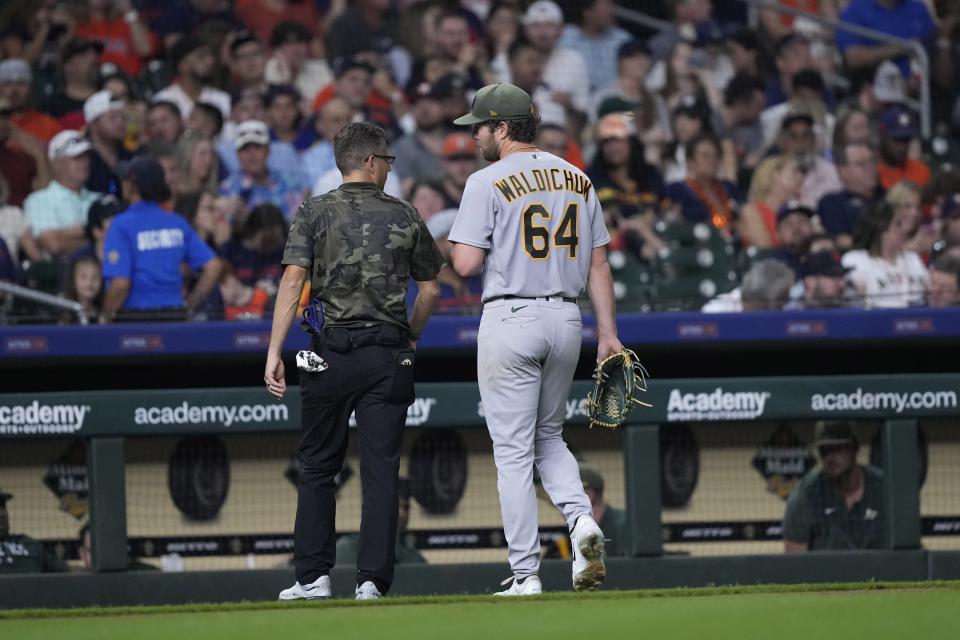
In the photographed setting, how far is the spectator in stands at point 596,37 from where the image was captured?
11.2 metres

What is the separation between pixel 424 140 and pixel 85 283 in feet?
8.81

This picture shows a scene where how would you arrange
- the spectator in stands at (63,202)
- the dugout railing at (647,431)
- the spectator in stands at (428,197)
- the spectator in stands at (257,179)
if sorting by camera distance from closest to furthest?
the dugout railing at (647,431) → the spectator in stands at (63,202) → the spectator in stands at (428,197) → the spectator in stands at (257,179)

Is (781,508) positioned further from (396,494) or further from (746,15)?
(746,15)

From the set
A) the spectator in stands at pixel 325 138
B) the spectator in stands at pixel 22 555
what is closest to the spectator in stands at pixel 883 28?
the spectator in stands at pixel 325 138

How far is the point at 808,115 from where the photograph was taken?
10.7 m

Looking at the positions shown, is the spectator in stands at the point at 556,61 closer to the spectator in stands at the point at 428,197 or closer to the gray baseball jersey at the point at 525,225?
the spectator in stands at the point at 428,197

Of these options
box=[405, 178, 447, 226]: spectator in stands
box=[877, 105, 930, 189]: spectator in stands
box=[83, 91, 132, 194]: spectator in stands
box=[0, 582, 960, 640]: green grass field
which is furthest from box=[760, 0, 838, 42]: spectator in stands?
box=[0, 582, 960, 640]: green grass field

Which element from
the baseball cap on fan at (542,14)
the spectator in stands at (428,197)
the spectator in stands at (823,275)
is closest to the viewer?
the spectator in stands at (823,275)

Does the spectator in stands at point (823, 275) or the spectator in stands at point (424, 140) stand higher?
the spectator in stands at point (424, 140)

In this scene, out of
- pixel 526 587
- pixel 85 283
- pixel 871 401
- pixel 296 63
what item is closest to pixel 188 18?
pixel 296 63

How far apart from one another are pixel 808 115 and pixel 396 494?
6194 millimetres

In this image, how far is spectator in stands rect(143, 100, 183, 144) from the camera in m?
9.88

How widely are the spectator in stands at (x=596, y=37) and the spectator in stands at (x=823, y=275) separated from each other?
2.70m

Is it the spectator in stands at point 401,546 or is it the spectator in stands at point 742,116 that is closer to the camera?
the spectator in stands at point 401,546
